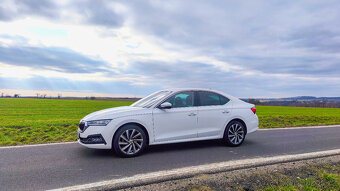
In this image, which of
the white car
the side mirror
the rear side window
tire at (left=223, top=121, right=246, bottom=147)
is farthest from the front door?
tire at (left=223, top=121, right=246, bottom=147)

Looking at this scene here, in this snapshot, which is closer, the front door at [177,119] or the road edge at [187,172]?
the road edge at [187,172]

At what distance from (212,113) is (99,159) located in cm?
308

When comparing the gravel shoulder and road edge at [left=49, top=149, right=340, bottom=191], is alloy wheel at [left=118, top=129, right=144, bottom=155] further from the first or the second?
the gravel shoulder

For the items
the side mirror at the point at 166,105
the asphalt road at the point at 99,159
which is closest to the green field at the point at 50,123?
the asphalt road at the point at 99,159

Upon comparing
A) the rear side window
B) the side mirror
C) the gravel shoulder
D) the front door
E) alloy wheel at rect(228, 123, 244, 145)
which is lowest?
the gravel shoulder

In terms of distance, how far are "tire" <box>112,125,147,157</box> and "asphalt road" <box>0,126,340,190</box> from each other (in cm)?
18

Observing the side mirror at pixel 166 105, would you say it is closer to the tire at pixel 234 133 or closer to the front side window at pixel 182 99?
the front side window at pixel 182 99

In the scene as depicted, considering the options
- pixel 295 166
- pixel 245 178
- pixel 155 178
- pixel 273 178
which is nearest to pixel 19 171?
pixel 155 178

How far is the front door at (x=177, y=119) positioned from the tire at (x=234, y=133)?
108 cm

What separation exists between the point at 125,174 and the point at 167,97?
2.30m

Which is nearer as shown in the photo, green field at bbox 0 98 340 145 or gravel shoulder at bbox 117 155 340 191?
gravel shoulder at bbox 117 155 340 191

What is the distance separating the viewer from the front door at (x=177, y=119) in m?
5.66

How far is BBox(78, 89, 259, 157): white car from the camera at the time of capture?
5266 millimetres

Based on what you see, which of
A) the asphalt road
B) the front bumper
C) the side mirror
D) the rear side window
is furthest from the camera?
the rear side window
